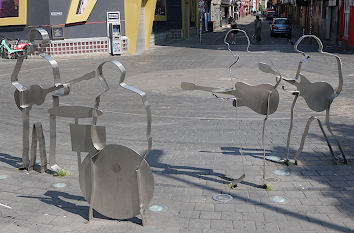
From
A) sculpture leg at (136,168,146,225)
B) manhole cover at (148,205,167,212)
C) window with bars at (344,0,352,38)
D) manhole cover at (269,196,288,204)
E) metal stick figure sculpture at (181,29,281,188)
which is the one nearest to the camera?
sculpture leg at (136,168,146,225)

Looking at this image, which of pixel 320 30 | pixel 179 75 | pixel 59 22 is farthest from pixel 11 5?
pixel 320 30

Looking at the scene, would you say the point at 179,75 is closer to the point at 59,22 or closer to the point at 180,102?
the point at 180,102

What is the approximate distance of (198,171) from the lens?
251 inches

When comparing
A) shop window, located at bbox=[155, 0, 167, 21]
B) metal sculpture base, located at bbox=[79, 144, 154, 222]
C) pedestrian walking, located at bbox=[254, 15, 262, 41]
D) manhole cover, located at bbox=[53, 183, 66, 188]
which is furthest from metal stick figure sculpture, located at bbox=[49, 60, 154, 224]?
shop window, located at bbox=[155, 0, 167, 21]

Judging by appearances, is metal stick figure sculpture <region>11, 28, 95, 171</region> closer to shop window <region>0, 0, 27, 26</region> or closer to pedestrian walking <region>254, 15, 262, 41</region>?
shop window <region>0, 0, 27, 26</region>

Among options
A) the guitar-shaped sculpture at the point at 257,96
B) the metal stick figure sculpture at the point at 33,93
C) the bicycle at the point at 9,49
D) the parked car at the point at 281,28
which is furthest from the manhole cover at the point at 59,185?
the parked car at the point at 281,28

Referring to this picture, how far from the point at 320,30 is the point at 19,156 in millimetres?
31770

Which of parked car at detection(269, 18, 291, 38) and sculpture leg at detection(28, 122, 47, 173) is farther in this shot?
parked car at detection(269, 18, 291, 38)

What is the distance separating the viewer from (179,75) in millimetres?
16031

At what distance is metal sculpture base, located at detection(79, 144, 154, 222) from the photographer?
4566mm

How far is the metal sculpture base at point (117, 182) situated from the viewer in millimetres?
4566

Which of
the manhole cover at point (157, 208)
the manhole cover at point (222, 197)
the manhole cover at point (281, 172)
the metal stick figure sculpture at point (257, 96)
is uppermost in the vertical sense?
the metal stick figure sculpture at point (257, 96)

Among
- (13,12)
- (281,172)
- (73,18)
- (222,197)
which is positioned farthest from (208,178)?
(13,12)

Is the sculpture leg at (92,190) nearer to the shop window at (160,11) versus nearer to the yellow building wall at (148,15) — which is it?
the yellow building wall at (148,15)
